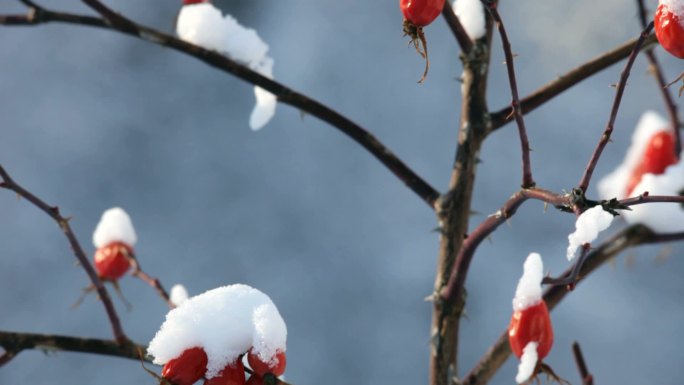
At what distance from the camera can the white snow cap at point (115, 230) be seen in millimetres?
2012

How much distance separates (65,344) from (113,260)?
0.67 m

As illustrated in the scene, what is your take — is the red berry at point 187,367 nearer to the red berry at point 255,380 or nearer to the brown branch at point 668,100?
the red berry at point 255,380

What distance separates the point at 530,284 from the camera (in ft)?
3.65

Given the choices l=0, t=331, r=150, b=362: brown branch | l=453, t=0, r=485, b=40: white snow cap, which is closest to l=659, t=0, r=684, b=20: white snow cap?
l=453, t=0, r=485, b=40: white snow cap

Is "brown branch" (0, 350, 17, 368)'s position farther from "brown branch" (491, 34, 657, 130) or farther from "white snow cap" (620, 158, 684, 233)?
"white snow cap" (620, 158, 684, 233)

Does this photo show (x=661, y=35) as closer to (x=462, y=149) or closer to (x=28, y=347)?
(x=462, y=149)

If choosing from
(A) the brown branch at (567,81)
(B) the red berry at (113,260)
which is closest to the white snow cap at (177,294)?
(B) the red berry at (113,260)

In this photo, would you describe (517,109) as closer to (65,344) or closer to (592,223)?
(592,223)

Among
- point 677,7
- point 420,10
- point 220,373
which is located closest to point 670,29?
point 677,7

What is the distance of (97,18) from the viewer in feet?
4.95

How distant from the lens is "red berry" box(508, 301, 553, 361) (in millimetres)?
1099

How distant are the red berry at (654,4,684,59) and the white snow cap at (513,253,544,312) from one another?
297 mm

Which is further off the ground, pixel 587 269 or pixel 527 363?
pixel 587 269

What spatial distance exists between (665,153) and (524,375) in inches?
47.4
